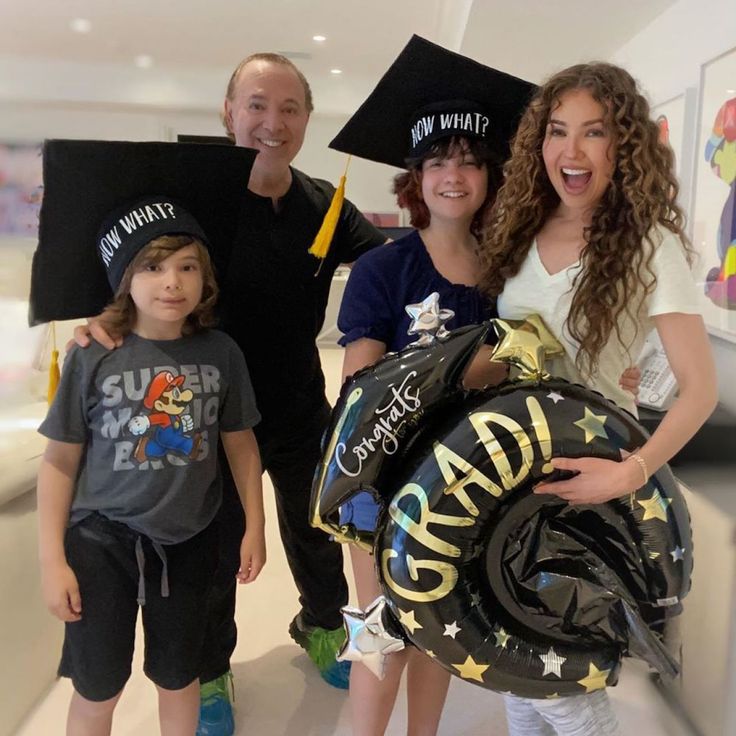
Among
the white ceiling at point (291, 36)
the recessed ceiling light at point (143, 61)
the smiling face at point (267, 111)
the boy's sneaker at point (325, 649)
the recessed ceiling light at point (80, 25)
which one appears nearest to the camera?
the smiling face at point (267, 111)

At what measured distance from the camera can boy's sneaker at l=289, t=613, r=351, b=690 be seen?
1893mm

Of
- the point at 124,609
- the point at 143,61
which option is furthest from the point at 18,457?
the point at 143,61

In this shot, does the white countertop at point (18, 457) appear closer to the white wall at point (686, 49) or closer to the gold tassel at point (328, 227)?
the gold tassel at point (328, 227)

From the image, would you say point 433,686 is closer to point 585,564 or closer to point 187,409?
point 585,564

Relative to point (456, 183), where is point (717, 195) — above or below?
above

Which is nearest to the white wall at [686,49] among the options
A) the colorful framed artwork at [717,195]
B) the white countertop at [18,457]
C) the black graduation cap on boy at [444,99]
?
the colorful framed artwork at [717,195]

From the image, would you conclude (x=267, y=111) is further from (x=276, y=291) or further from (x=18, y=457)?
(x=18, y=457)

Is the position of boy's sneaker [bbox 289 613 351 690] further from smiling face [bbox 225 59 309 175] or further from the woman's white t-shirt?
smiling face [bbox 225 59 309 175]

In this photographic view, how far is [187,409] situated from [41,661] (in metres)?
1.00

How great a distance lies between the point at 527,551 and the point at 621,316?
1.29 ft

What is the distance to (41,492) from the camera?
1.23 metres

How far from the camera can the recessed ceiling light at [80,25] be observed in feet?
17.7

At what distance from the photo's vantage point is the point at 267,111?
1.58 metres

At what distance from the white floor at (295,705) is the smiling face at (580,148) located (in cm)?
135
